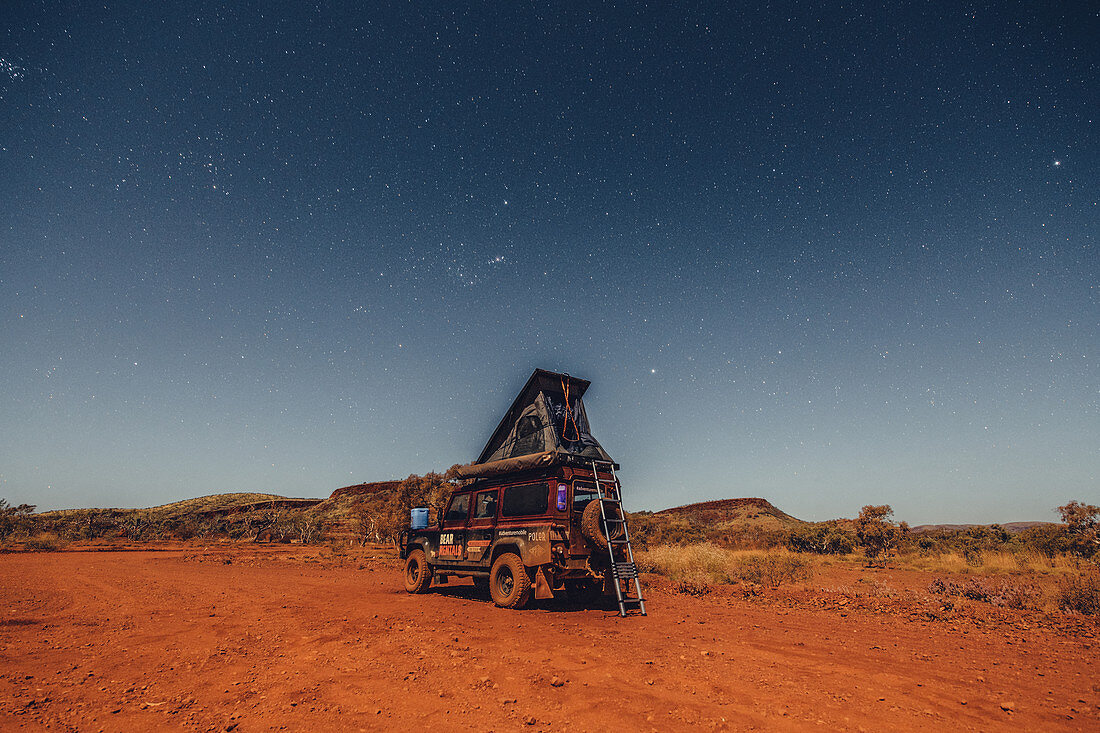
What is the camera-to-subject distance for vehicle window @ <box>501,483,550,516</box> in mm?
8688

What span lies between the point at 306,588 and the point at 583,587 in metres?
7.63

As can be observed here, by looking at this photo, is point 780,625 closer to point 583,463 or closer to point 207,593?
point 583,463

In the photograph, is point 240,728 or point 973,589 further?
point 973,589

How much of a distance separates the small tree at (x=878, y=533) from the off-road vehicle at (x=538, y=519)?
2178 centimetres

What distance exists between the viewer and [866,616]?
830 cm

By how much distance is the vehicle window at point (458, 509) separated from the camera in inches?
419

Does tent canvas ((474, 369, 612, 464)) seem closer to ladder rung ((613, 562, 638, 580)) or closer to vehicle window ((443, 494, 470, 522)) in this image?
vehicle window ((443, 494, 470, 522))

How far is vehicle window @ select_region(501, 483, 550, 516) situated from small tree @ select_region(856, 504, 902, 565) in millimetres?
22980

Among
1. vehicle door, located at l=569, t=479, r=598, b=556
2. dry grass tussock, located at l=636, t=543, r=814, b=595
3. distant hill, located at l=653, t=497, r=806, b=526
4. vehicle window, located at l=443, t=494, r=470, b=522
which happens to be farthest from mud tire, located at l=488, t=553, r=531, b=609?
distant hill, located at l=653, t=497, r=806, b=526

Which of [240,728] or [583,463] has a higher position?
[583,463]

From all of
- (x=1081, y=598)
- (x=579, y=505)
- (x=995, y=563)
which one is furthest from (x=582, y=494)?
(x=995, y=563)

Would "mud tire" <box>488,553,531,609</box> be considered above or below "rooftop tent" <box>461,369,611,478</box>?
below

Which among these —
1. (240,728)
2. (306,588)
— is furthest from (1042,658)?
(306,588)

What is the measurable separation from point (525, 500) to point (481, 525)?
155cm
